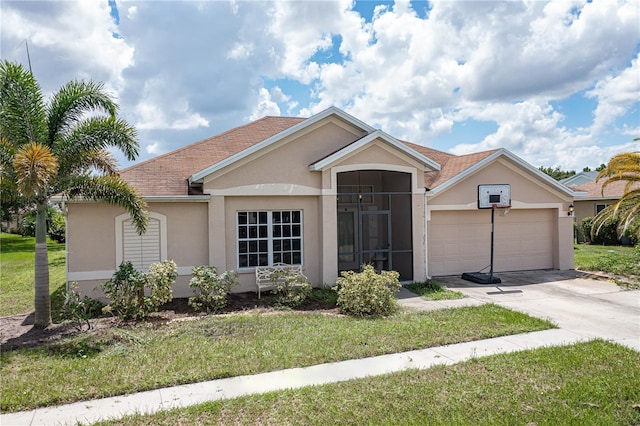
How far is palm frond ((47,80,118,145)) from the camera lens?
9.48 meters

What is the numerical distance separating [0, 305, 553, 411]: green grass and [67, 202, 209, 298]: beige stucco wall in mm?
2905

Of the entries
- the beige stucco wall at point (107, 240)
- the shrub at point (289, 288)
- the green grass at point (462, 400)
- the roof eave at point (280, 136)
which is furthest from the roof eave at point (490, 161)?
the green grass at point (462, 400)

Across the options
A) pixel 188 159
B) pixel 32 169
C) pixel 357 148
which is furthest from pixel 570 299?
pixel 32 169

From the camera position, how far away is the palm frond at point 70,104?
31.1ft

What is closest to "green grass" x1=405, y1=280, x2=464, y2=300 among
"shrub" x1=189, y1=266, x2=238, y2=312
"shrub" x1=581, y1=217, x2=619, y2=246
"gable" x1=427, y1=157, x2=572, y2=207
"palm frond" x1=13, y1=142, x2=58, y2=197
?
"gable" x1=427, y1=157, x2=572, y2=207

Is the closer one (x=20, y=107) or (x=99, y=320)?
(x=20, y=107)

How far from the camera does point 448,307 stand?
10.8m

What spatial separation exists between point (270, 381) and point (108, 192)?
20.3ft

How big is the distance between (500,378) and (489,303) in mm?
5145

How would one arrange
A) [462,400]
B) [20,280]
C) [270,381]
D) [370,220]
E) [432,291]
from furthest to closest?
[370,220], [20,280], [432,291], [270,381], [462,400]

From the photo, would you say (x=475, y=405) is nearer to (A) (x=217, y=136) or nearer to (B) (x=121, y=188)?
(B) (x=121, y=188)

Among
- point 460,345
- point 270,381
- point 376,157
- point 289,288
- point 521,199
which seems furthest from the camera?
point 521,199

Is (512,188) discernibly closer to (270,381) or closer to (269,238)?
(269,238)

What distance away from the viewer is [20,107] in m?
9.05
